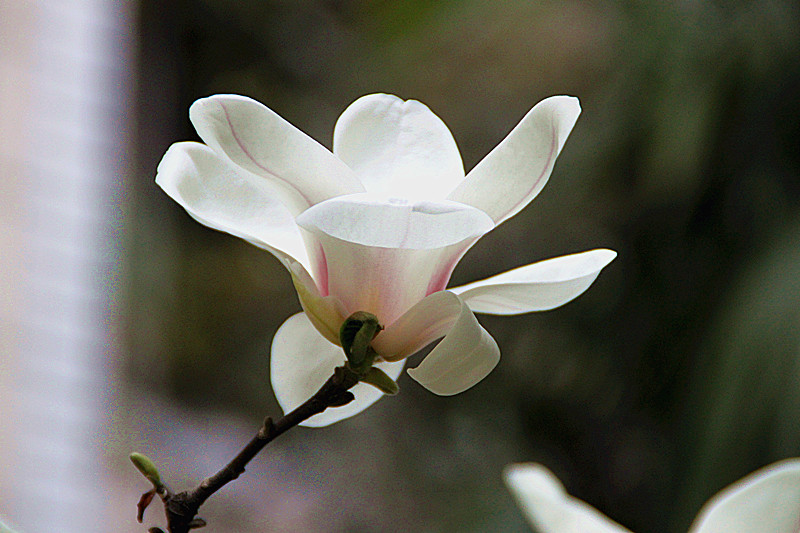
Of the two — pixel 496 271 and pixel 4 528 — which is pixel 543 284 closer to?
pixel 4 528

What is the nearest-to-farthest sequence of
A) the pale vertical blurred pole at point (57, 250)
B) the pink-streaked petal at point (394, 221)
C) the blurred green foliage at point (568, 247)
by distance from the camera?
the pink-streaked petal at point (394, 221), the blurred green foliage at point (568, 247), the pale vertical blurred pole at point (57, 250)

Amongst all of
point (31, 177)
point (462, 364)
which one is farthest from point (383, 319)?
point (31, 177)

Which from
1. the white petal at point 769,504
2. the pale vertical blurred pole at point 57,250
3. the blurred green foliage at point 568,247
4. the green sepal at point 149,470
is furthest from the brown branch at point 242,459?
the pale vertical blurred pole at point 57,250

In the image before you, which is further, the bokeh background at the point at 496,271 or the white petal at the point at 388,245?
the bokeh background at the point at 496,271

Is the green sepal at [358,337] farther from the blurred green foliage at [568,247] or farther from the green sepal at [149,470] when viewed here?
the blurred green foliage at [568,247]

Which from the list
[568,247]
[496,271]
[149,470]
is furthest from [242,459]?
[496,271]

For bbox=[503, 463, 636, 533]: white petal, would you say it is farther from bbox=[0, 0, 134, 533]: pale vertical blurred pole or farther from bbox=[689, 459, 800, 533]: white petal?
bbox=[0, 0, 134, 533]: pale vertical blurred pole

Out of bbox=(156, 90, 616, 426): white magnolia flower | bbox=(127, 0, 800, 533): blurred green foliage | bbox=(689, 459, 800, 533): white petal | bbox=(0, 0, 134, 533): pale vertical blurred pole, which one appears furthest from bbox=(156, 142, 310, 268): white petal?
bbox=(0, 0, 134, 533): pale vertical blurred pole
